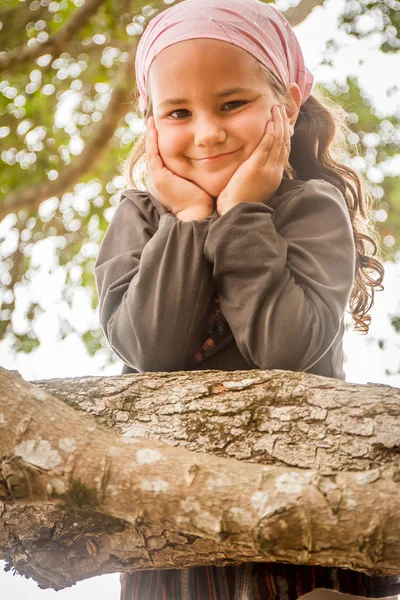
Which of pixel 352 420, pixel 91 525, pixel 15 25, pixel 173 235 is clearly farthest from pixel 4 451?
pixel 15 25

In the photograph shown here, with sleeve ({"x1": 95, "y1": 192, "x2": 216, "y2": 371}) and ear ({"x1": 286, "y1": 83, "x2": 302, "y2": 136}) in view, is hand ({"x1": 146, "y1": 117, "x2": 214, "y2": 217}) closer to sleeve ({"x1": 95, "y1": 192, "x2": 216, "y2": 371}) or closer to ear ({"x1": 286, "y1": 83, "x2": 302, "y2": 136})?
sleeve ({"x1": 95, "y1": 192, "x2": 216, "y2": 371})

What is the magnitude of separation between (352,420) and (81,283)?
425 cm

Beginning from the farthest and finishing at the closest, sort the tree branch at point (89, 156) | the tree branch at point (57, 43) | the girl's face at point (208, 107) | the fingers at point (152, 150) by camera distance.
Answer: the tree branch at point (89, 156), the tree branch at point (57, 43), the fingers at point (152, 150), the girl's face at point (208, 107)

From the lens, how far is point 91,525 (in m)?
1.56

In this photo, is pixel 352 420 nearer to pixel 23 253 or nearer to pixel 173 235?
pixel 173 235

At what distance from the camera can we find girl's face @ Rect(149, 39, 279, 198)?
1.98 meters

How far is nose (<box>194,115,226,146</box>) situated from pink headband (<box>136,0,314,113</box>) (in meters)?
0.22

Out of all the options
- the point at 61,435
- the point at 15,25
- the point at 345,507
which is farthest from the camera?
the point at 15,25

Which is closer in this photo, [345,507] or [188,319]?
[345,507]

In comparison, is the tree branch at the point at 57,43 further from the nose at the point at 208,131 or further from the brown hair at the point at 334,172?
the nose at the point at 208,131

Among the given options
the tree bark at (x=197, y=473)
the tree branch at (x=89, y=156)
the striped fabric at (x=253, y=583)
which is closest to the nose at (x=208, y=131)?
the tree bark at (x=197, y=473)

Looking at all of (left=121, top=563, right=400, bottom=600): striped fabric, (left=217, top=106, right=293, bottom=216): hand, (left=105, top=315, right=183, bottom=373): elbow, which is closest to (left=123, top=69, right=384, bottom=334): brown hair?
(left=217, top=106, right=293, bottom=216): hand

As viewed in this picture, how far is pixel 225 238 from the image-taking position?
186 cm

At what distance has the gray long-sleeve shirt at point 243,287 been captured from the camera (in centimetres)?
180
